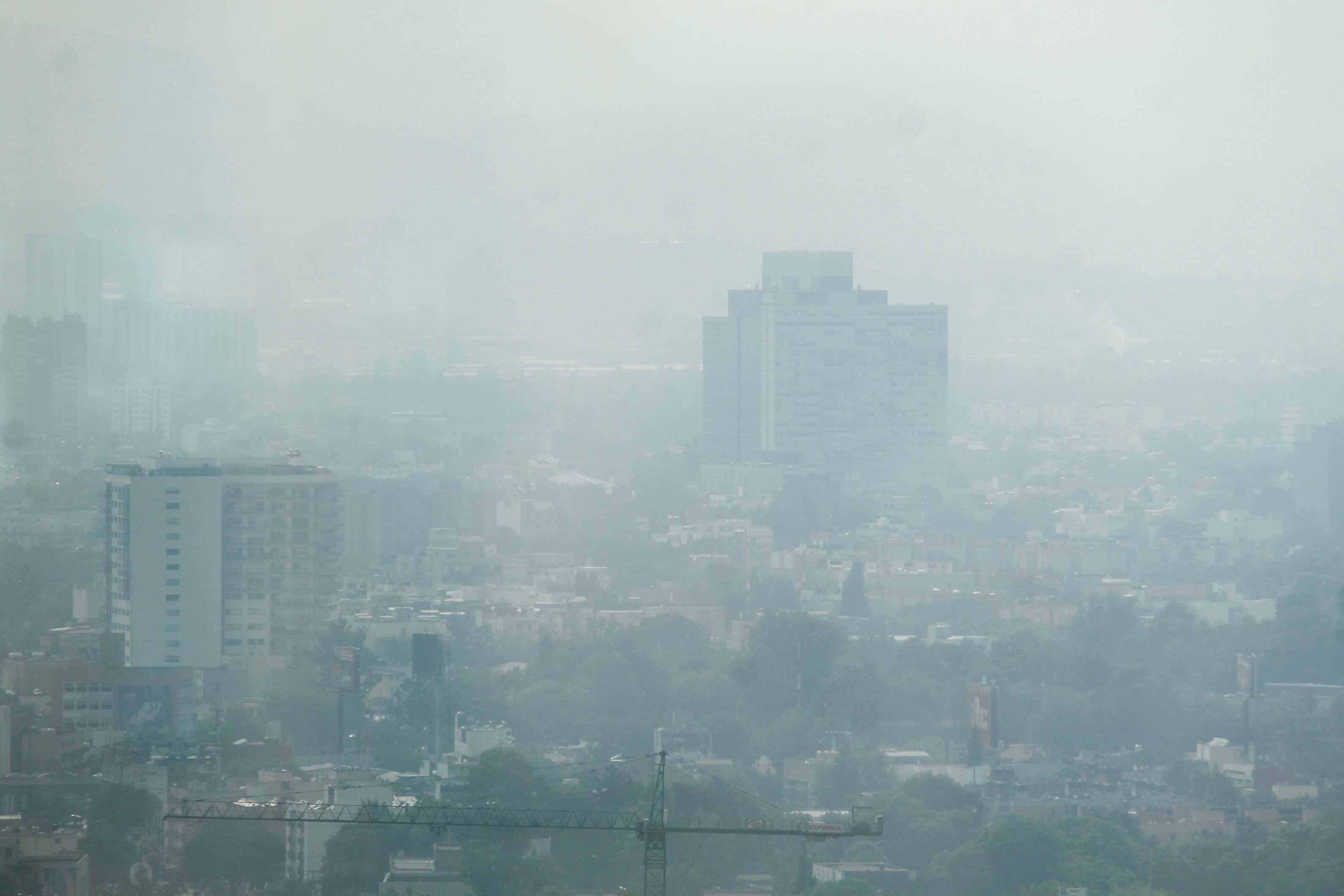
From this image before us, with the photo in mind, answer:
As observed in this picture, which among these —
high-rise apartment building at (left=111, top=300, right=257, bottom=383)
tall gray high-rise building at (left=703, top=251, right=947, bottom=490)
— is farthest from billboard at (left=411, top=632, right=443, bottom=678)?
tall gray high-rise building at (left=703, top=251, right=947, bottom=490)

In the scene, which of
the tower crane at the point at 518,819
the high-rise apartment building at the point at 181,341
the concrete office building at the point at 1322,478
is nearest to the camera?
the tower crane at the point at 518,819

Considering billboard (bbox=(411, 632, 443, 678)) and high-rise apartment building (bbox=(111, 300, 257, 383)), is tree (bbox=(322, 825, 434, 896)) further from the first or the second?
high-rise apartment building (bbox=(111, 300, 257, 383))

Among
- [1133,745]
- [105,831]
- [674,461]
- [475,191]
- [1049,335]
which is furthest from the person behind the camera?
[1049,335]

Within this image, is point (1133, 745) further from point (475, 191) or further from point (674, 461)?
point (475, 191)

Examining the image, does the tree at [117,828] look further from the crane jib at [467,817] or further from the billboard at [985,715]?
the billboard at [985,715]

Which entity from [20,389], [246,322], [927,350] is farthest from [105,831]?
[927,350]

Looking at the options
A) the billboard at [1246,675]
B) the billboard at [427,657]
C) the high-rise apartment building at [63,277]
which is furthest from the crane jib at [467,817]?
the high-rise apartment building at [63,277]
